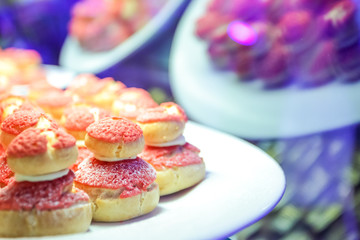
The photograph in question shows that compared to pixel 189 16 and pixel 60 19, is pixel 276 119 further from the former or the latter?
pixel 60 19

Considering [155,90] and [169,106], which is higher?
[169,106]

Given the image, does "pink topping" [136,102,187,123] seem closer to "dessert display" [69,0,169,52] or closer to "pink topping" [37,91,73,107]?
"pink topping" [37,91,73,107]

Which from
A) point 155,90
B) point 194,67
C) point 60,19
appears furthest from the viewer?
point 60,19

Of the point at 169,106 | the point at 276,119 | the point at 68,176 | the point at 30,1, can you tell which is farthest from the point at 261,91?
the point at 30,1

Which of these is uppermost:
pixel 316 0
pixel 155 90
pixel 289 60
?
pixel 316 0

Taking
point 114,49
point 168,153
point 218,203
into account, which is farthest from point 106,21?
point 218,203

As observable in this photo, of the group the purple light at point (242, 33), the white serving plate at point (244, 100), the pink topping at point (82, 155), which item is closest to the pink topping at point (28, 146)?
the pink topping at point (82, 155)

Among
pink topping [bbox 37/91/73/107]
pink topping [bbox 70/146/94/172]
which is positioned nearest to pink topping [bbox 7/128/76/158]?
pink topping [bbox 70/146/94/172]
